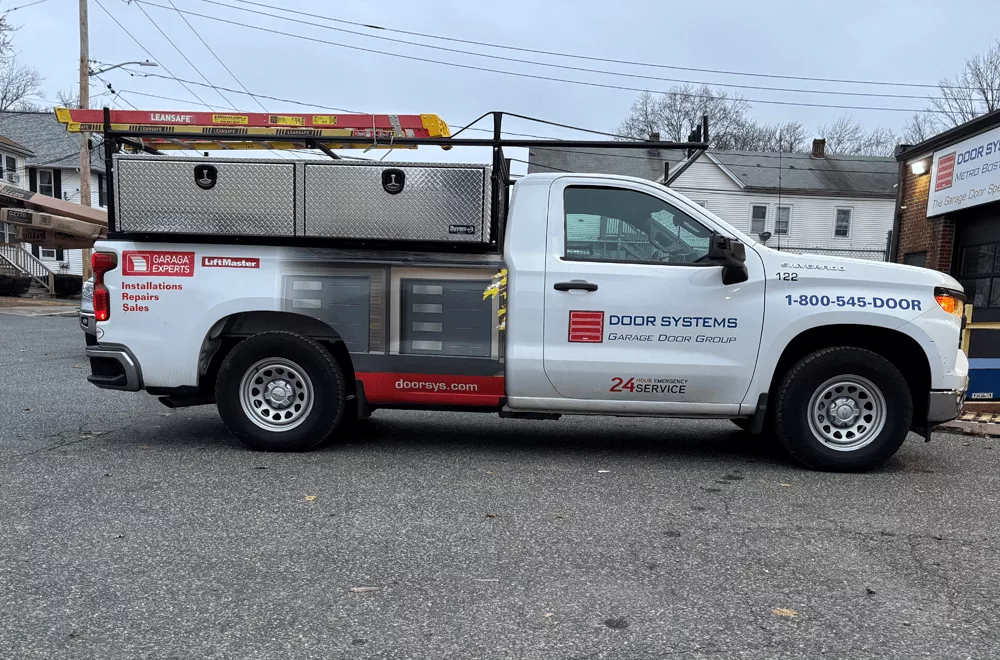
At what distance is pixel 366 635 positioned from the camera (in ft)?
9.18

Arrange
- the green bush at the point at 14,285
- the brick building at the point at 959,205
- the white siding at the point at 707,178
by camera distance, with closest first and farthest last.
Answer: the brick building at the point at 959,205, the green bush at the point at 14,285, the white siding at the point at 707,178

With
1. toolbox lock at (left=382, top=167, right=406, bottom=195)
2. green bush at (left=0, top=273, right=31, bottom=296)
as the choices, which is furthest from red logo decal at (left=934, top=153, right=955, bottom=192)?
green bush at (left=0, top=273, right=31, bottom=296)

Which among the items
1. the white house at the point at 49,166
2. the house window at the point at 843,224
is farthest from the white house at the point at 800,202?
the white house at the point at 49,166

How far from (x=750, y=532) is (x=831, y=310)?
1.90 meters

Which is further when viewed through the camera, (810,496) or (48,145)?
(48,145)

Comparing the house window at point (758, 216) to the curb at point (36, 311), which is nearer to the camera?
the curb at point (36, 311)

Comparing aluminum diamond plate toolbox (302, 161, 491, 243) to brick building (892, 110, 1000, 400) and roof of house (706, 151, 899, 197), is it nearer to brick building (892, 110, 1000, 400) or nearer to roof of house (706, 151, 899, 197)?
brick building (892, 110, 1000, 400)

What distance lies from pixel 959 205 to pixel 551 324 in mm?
10420

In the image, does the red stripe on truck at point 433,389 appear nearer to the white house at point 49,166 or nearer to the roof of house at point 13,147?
the white house at point 49,166

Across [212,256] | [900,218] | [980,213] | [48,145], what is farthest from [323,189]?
[48,145]

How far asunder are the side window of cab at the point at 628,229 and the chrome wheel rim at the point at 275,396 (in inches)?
85.8

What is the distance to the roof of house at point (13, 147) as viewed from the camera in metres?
31.0

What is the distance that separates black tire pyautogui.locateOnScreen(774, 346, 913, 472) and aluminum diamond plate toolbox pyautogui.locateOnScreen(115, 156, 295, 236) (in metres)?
3.72

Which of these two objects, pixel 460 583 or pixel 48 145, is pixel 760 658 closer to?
pixel 460 583
